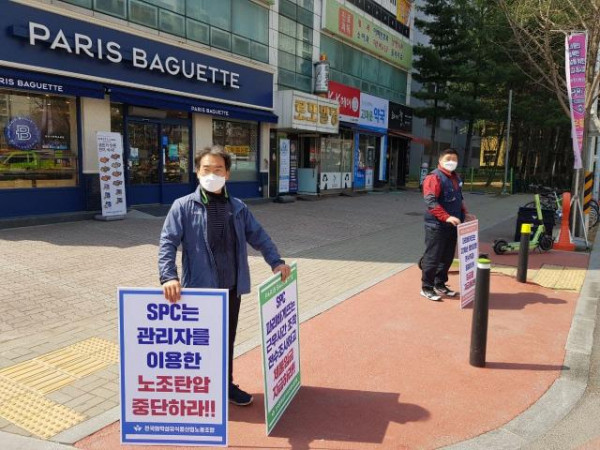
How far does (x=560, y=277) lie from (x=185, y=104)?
10.5 metres

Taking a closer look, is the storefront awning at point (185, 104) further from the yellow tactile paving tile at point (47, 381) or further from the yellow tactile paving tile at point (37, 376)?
the yellow tactile paving tile at point (37, 376)

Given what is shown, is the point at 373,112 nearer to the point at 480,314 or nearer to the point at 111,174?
the point at 111,174

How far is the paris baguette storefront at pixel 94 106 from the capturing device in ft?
34.3

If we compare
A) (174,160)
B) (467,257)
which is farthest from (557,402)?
(174,160)

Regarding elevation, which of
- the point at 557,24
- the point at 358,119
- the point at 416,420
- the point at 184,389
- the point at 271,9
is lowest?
the point at 416,420

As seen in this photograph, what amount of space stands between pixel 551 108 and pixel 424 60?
292 inches

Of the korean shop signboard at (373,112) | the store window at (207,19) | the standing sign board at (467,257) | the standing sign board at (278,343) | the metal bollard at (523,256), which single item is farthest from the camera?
the korean shop signboard at (373,112)

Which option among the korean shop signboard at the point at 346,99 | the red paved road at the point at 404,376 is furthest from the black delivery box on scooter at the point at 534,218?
the korean shop signboard at the point at 346,99

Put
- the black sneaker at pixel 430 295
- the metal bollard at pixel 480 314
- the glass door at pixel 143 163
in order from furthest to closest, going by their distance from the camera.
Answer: the glass door at pixel 143 163 → the black sneaker at pixel 430 295 → the metal bollard at pixel 480 314

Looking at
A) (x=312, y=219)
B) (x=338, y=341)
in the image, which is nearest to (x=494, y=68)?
(x=312, y=219)

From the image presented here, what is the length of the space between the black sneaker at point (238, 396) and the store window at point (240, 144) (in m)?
13.1

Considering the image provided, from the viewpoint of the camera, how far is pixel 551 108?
27.1 meters

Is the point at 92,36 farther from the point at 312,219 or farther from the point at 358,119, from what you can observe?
the point at 358,119

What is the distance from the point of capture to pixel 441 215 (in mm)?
6031
